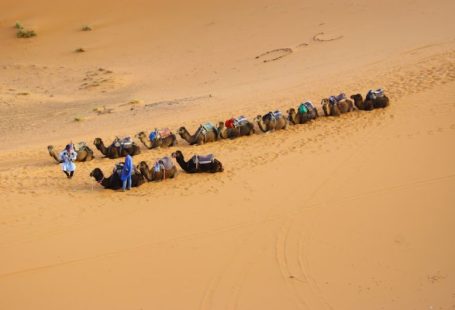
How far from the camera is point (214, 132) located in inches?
521

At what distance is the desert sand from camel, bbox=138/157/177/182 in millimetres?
276

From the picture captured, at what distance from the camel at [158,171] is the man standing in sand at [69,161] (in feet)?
4.89

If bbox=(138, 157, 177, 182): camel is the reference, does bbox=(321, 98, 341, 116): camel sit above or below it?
above

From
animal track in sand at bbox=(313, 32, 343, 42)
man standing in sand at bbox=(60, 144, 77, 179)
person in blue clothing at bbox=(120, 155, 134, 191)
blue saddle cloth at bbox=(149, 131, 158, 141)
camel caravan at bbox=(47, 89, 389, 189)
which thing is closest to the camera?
person in blue clothing at bbox=(120, 155, 134, 191)

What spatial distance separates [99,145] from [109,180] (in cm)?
212

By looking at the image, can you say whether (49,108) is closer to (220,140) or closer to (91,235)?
(220,140)

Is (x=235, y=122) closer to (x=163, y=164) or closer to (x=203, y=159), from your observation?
(x=203, y=159)

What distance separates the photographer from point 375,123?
13.2 meters

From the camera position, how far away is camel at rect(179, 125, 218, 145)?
13.1m

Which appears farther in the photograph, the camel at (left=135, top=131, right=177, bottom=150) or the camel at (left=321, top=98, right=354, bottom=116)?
the camel at (left=321, top=98, right=354, bottom=116)

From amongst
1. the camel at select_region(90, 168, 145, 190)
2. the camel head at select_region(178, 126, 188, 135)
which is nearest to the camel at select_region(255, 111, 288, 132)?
the camel head at select_region(178, 126, 188, 135)

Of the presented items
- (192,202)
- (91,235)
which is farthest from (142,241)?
(192,202)

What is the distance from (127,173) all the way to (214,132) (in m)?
2.98

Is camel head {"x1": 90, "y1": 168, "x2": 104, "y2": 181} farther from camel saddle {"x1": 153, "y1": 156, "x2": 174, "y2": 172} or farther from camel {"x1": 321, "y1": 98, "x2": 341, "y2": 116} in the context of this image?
camel {"x1": 321, "y1": 98, "x2": 341, "y2": 116}
